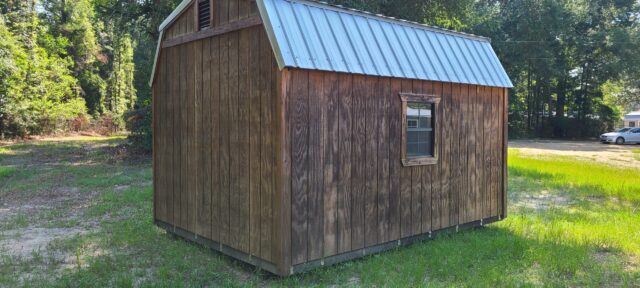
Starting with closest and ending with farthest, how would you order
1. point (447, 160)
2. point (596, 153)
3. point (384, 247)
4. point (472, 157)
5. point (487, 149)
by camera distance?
1. point (384, 247)
2. point (447, 160)
3. point (472, 157)
4. point (487, 149)
5. point (596, 153)

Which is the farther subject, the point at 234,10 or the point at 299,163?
the point at 234,10

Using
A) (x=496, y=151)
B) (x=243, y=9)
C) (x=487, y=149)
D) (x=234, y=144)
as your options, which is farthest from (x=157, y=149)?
(x=496, y=151)

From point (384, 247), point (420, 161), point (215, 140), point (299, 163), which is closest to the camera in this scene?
point (299, 163)

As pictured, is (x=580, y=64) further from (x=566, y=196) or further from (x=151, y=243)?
(x=151, y=243)

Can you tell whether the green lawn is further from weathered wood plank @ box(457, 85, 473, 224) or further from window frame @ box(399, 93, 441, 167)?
window frame @ box(399, 93, 441, 167)

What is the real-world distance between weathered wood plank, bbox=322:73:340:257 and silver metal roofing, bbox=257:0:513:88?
9.6 inches

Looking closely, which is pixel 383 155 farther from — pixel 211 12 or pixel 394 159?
pixel 211 12

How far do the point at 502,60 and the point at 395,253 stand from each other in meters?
30.0

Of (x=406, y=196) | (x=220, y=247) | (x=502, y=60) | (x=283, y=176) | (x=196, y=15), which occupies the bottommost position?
(x=220, y=247)

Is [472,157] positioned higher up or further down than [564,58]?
further down

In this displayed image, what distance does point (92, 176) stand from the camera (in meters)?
12.2

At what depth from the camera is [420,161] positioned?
18.7 feet

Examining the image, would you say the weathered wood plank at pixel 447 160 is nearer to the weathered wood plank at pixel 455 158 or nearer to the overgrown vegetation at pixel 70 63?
the weathered wood plank at pixel 455 158

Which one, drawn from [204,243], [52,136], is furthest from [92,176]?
[52,136]
